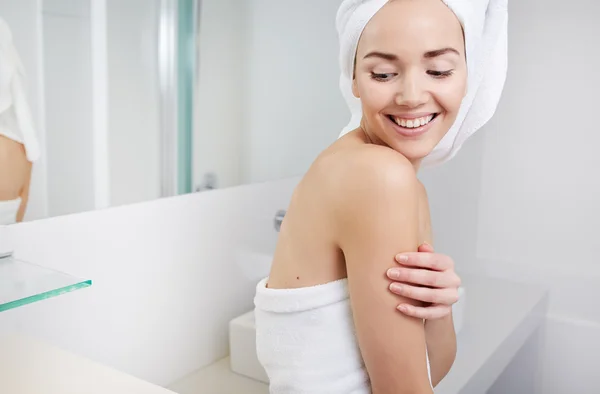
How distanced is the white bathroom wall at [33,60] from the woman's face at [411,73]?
2.20 ft

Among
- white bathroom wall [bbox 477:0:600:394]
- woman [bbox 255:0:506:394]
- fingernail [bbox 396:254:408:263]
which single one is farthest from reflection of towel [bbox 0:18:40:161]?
white bathroom wall [bbox 477:0:600:394]

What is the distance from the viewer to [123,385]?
910 millimetres

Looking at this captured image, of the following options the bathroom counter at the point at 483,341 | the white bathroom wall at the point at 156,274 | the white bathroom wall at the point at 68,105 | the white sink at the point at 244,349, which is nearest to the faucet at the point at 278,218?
the white bathroom wall at the point at 156,274

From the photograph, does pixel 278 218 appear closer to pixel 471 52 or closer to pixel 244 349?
pixel 244 349

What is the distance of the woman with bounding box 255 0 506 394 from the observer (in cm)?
93

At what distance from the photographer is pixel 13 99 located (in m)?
1.21

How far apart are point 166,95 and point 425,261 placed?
91 cm

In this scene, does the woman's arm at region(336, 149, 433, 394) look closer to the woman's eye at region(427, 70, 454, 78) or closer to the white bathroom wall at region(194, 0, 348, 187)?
the woman's eye at region(427, 70, 454, 78)

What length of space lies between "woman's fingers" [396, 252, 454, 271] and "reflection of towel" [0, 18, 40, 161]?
815mm

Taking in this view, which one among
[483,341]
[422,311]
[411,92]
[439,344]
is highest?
[411,92]

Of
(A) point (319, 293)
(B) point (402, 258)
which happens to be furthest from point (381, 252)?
(A) point (319, 293)

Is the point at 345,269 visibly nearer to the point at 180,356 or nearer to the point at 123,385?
the point at 123,385

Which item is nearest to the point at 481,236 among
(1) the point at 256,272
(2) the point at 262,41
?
(1) the point at 256,272

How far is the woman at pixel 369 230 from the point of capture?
3.07 ft
